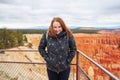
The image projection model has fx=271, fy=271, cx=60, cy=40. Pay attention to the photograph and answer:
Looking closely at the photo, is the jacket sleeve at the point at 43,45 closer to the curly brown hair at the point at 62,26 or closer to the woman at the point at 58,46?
the woman at the point at 58,46

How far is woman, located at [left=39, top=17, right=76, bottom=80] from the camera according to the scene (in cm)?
344

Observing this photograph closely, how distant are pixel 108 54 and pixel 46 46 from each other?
64.7 metres

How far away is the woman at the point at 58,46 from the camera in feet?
11.3

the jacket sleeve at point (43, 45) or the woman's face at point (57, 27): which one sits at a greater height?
the woman's face at point (57, 27)

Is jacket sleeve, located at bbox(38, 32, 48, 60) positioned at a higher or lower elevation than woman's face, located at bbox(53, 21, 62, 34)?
lower

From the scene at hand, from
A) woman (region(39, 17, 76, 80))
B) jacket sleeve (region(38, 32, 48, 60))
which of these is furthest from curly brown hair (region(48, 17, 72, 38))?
jacket sleeve (region(38, 32, 48, 60))

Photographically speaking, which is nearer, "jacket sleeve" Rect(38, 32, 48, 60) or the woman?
the woman

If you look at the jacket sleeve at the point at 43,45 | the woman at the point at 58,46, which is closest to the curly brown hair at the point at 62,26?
the woman at the point at 58,46

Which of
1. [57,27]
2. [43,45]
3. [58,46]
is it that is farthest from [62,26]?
[43,45]

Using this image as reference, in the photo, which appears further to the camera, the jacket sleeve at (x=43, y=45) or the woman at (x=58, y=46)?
the jacket sleeve at (x=43, y=45)

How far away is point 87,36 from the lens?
308 ft

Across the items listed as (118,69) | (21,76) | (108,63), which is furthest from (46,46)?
(108,63)

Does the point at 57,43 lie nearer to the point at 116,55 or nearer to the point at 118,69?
the point at 118,69

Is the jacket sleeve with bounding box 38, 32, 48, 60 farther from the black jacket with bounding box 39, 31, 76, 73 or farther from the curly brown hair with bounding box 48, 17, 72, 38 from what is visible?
the curly brown hair with bounding box 48, 17, 72, 38
